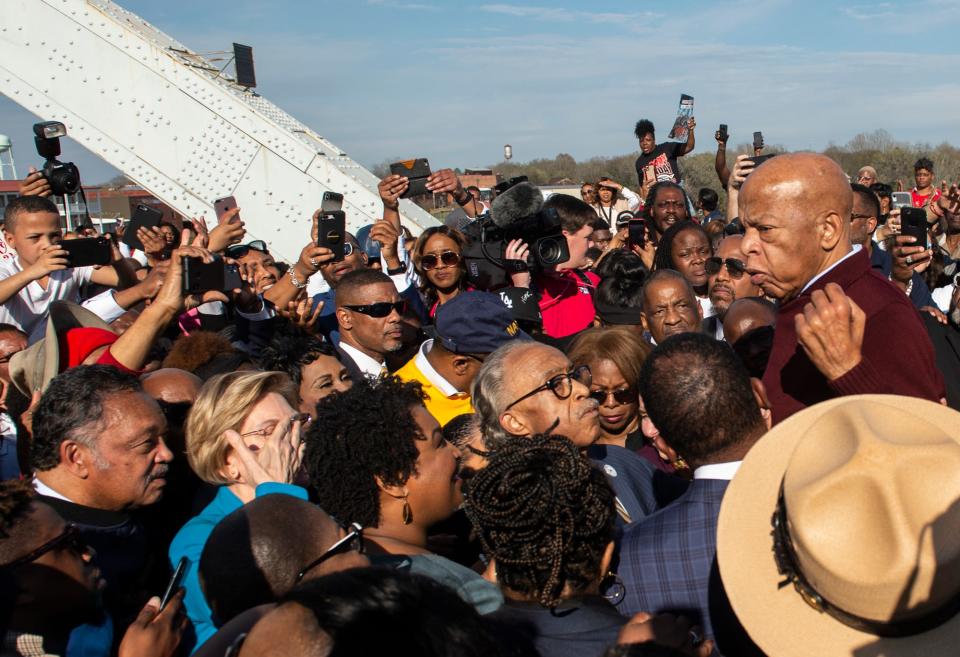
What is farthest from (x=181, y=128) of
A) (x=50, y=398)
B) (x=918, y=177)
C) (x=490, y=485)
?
(x=918, y=177)

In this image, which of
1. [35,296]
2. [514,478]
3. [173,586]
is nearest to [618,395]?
[514,478]

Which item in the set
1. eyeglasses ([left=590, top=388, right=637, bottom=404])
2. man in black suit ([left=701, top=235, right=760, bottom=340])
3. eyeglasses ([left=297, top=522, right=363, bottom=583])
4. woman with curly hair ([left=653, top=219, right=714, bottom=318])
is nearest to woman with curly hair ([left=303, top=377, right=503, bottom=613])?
eyeglasses ([left=297, top=522, right=363, bottom=583])

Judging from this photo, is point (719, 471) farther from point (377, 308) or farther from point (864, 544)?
point (377, 308)

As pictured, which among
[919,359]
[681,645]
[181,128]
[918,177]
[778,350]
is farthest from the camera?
[918,177]

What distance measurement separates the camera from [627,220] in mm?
9281

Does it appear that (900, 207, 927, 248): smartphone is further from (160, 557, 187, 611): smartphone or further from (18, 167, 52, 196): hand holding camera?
(18, 167, 52, 196): hand holding camera

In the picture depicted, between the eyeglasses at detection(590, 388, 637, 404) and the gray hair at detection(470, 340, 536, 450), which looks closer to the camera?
the gray hair at detection(470, 340, 536, 450)

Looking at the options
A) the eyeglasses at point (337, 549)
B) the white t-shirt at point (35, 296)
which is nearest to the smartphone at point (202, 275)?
the white t-shirt at point (35, 296)

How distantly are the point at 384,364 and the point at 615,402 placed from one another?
188 cm

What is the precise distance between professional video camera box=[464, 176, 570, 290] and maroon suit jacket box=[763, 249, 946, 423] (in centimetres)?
258

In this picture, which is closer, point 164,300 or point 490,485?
point 490,485

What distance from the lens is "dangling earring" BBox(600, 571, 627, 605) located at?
253cm

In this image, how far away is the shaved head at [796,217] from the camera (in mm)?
2990

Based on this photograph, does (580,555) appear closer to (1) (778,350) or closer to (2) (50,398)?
(1) (778,350)
